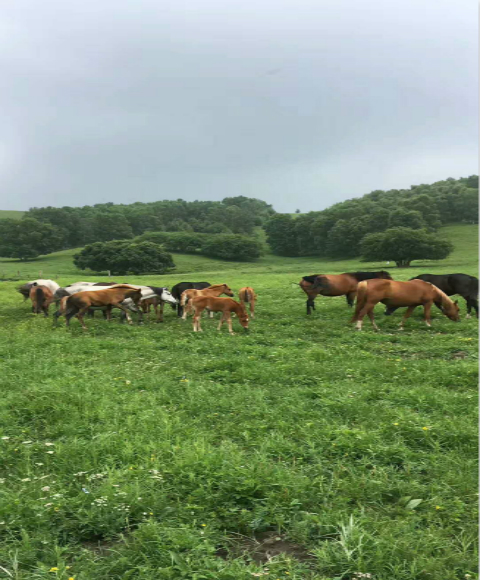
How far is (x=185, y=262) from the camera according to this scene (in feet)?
264

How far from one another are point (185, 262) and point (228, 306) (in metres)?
69.0

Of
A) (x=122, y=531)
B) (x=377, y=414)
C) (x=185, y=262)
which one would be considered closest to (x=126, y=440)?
(x=122, y=531)

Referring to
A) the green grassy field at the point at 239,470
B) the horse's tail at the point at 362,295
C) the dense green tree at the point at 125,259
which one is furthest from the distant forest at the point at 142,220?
the green grassy field at the point at 239,470

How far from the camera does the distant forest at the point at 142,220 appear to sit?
355 ft

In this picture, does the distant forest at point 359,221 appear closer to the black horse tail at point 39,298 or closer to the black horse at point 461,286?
the black horse at point 461,286

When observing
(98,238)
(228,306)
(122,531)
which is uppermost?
(98,238)

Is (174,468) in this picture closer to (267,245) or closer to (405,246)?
(405,246)

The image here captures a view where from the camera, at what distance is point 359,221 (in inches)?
3361

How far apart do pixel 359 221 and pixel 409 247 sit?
2637 centimetres

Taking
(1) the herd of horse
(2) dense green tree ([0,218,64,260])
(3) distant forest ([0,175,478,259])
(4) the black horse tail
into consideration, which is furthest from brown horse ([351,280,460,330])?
(2) dense green tree ([0,218,64,260])

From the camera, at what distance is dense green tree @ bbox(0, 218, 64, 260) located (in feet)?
281

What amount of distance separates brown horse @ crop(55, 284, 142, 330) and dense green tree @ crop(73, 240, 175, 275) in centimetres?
5642

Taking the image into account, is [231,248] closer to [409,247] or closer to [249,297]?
[409,247]

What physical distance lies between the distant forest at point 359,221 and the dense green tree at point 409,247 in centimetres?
1560
